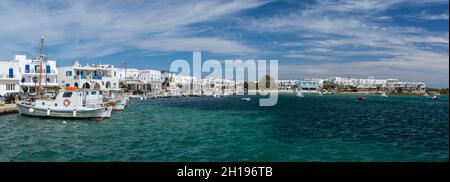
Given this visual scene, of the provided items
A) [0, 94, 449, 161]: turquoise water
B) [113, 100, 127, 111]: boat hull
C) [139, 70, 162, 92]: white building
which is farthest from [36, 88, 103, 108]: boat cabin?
[139, 70, 162, 92]: white building

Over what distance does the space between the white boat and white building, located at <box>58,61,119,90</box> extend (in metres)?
40.9

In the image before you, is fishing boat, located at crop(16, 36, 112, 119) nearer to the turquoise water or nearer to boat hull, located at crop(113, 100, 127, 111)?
Result: the turquoise water

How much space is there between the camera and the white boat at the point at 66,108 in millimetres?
38062

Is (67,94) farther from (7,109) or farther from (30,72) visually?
(30,72)

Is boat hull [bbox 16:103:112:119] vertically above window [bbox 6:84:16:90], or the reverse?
window [bbox 6:84:16:90]

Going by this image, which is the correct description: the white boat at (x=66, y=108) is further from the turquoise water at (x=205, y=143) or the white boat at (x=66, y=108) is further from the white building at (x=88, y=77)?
the white building at (x=88, y=77)

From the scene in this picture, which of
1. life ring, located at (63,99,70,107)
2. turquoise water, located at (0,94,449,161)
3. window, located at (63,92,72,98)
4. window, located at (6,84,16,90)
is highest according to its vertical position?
window, located at (6,84,16,90)

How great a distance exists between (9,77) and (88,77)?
19.6 meters

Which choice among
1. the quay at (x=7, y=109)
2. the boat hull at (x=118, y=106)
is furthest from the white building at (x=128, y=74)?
the quay at (x=7, y=109)

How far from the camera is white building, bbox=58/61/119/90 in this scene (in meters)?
79.2

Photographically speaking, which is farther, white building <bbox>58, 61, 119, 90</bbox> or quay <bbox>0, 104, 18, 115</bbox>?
white building <bbox>58, 61, 119, 90</bbox>

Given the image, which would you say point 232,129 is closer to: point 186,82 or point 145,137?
point 145,137
